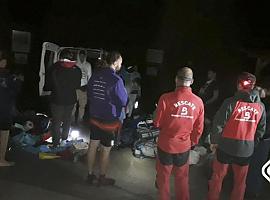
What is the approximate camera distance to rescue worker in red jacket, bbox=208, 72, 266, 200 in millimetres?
4914

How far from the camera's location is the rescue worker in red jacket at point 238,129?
16.1 feet

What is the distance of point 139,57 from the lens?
1261 centimetres

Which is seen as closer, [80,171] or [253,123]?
[253,123]

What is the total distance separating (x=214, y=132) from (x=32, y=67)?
313 inches

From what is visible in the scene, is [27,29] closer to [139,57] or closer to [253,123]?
[139,57]

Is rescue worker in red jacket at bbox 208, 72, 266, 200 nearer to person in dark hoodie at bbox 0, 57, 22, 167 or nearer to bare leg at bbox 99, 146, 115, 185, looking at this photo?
bare leg at bbox 99, 146, 115, 185

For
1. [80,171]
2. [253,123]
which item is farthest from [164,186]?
[80,171]

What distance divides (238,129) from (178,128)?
0.73 metres

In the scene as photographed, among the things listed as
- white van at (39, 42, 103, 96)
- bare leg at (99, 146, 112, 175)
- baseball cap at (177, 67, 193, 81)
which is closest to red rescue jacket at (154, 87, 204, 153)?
baseball cap at (177, 67, 193, 81)

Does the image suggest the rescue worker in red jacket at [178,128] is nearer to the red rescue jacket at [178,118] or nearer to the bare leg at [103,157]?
the red rescue jacket at [178,118]

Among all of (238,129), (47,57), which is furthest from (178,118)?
(47,57)

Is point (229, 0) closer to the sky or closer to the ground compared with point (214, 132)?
closer to the sky

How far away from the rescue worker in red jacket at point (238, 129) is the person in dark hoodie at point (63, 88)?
9.28 feet

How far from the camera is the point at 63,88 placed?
22.7 feet
